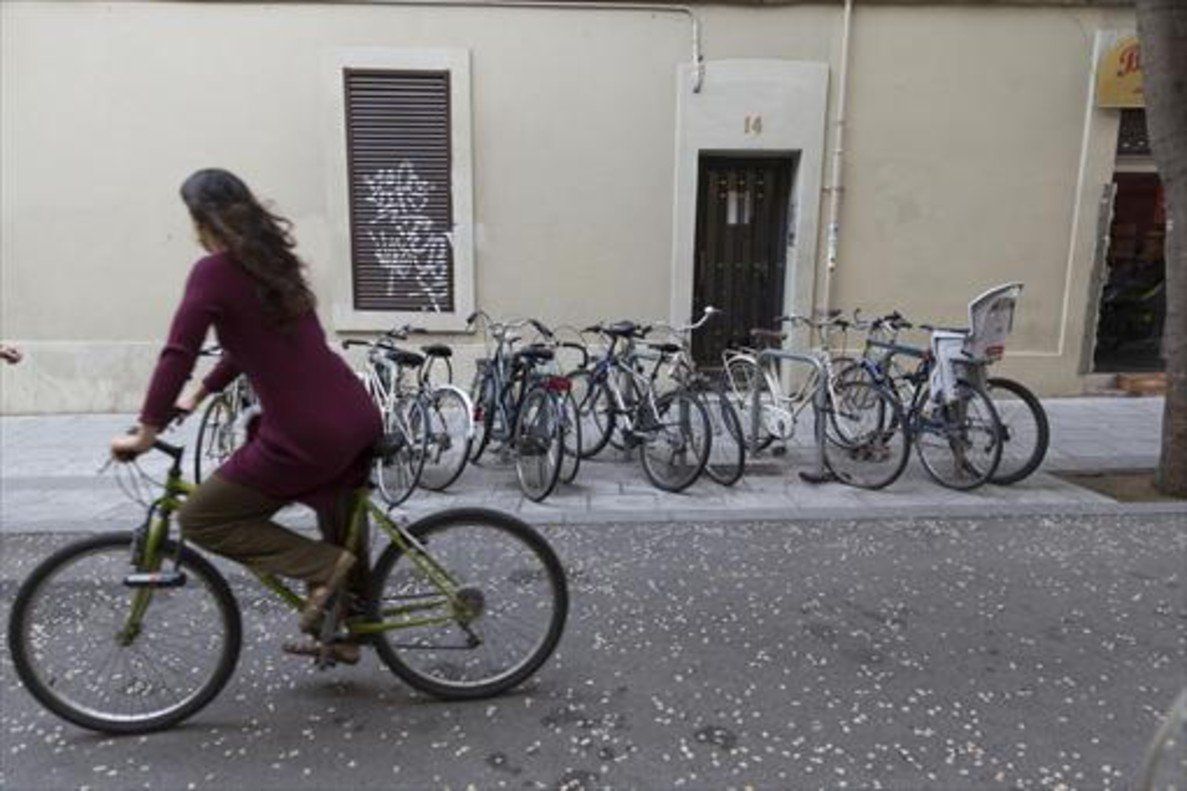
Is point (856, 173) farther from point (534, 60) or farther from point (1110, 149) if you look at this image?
point (534, 60)

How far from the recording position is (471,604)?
3045 mm

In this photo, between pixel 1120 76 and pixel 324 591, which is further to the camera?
pixel 1120 76

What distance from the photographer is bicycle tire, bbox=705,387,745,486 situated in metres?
5.57

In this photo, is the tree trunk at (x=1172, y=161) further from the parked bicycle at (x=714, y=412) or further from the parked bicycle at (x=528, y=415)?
the parked bicycle at (x=528, y=415)

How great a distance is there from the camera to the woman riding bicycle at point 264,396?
98.3 inches

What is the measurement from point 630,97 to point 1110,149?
458cm

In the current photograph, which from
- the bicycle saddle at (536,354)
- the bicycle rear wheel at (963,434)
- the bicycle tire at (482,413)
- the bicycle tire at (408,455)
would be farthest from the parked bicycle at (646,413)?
the bicycle rear wheel at (963,434)

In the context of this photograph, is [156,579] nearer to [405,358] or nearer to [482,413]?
[405,358]

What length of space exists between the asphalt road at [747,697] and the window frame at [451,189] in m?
3.99

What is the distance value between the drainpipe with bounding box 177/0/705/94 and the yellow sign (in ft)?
12.2

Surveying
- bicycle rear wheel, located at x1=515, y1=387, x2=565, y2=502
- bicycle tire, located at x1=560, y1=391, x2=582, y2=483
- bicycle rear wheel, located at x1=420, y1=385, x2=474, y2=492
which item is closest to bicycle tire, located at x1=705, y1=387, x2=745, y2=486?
bicycle tire, located at x1=560, y1=391, x2=582, y2=483

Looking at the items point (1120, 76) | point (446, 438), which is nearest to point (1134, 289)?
point (1120, 76)

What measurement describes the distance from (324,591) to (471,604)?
1.74ft

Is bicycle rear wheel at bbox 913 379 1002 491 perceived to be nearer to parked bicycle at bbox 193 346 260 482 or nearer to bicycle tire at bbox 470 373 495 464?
bicycle tire at bbox 470 373 495 464
